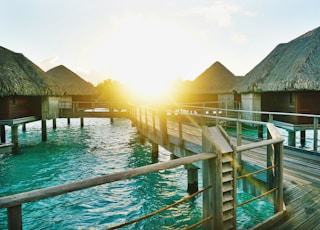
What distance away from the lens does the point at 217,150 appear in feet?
8.93

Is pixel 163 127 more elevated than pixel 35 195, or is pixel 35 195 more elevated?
pixel 35 195

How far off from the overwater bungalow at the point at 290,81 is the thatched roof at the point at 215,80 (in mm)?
5671

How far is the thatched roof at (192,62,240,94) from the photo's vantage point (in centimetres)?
2506

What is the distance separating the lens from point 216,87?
25.2m

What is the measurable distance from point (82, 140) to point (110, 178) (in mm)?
17123

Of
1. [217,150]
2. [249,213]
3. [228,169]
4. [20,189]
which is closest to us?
[217,150]

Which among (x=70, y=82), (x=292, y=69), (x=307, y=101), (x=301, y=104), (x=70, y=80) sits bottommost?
(x=301, y=104)

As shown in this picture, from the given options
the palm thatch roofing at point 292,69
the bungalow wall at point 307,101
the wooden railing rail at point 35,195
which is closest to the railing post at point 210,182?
the wooden railing rail at point 35,195

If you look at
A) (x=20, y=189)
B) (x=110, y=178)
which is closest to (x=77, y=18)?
(x=20, y=189)

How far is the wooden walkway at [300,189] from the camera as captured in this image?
3.44 meters

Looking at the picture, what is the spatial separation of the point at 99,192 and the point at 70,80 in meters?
23.9

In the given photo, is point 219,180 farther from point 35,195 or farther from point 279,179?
point 35,195

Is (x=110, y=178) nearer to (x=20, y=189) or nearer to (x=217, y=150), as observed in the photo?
(x=217, y=150)

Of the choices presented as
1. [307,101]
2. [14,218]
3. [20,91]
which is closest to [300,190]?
[14,218]
